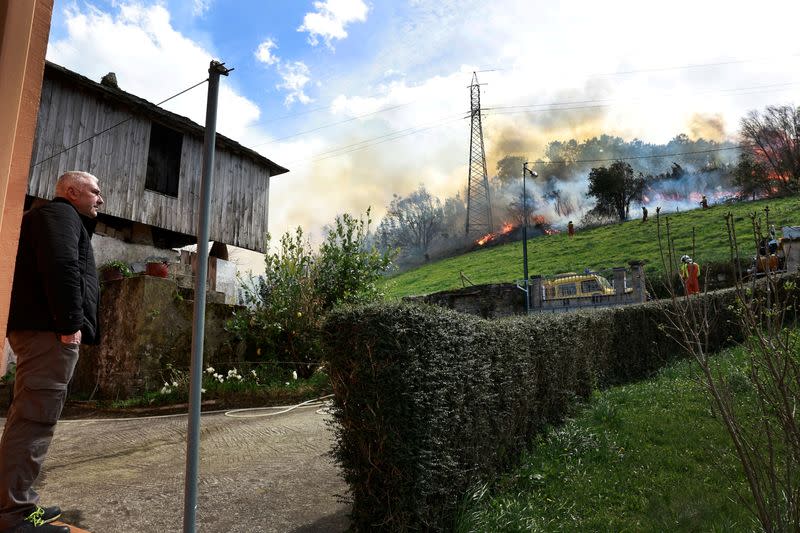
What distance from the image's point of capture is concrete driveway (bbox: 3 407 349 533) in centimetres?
382

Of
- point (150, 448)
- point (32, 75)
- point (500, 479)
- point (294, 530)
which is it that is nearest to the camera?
point (32, 75)

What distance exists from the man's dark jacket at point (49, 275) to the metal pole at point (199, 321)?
824 mm

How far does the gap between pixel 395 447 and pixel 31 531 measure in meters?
2.10

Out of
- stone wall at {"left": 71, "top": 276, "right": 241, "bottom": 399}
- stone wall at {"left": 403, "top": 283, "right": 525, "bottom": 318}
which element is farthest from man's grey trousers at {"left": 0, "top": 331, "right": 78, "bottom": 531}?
stone wall at {"left": 403, "top": 283, "right": 525, "bottom": 318}

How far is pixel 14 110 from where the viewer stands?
172 centimetres

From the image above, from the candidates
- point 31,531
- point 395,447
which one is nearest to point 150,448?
point 31,531

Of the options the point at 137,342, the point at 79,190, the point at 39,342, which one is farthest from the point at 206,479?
the point at 137,342

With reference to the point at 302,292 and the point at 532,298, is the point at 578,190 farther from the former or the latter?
the point at 302,292

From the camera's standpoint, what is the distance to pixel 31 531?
2.67 metres

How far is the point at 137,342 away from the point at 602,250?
32556 millimetres

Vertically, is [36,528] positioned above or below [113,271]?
below

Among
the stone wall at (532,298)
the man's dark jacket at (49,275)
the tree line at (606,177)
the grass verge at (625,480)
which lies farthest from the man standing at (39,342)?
the tree line at (606,177)

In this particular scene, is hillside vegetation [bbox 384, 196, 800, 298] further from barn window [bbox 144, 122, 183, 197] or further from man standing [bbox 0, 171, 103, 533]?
man standing [bbox 0, 171, 103, 533]

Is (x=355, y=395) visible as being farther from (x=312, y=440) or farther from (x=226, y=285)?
(x=226, y=285)
